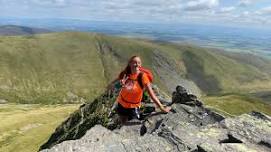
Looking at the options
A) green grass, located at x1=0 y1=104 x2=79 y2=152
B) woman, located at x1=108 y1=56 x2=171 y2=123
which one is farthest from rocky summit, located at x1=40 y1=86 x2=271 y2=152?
green grass, located at x1=0 y1=104 x2=79 y2=152

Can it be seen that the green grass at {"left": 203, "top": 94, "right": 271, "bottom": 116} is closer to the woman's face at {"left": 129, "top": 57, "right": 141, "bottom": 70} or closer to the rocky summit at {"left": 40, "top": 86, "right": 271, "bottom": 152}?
the rocky summit at {"left": 40, "top": 86, "right": 271, "bottom": 152}

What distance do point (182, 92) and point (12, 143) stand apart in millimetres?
52584

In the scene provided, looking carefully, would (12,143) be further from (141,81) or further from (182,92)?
(141,81)

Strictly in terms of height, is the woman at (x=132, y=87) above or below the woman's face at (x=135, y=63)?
below

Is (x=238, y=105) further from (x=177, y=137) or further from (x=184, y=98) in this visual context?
(x=177, y=137)

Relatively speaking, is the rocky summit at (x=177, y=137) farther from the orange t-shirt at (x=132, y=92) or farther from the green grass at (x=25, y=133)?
the green grass at (x=25, y=133)

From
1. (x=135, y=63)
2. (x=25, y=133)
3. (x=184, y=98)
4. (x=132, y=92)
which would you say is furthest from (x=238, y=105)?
(x=135, y=63)

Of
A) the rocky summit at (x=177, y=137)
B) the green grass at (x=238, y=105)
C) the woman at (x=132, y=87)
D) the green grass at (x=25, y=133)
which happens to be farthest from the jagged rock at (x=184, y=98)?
the green grass at (x=238, y=105)

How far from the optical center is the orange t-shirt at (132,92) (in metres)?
21.8

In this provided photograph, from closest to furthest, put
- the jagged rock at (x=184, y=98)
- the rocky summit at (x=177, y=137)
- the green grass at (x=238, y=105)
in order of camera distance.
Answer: the rocky summit at (x=177, y=137), the jagged rock at (x=184, y=98), the green grass at (x=238, y=105)

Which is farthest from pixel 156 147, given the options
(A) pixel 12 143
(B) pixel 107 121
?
(A) pixel 12 143

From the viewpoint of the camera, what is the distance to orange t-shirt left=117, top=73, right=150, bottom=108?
71.5 feet

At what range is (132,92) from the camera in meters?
22.5

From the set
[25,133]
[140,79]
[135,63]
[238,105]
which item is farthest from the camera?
[238,105]
